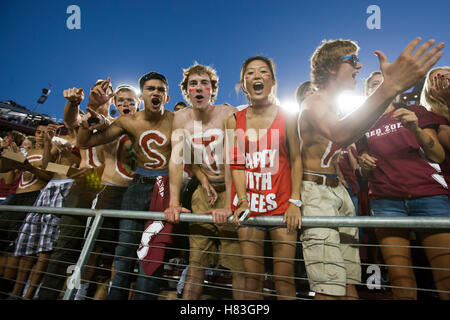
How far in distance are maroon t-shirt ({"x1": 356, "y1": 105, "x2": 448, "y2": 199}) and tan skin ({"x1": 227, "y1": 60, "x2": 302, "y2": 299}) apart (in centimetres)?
79

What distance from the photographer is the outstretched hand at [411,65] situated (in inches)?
47.6

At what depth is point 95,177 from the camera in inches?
125

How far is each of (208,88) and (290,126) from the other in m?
1.07

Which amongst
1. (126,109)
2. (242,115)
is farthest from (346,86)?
(126,109)

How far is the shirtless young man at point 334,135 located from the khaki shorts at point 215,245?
0.63 metres

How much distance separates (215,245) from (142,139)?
1364mm

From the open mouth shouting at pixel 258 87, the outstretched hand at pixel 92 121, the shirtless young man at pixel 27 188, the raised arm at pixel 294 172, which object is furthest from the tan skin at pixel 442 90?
the shirtless young man at pixel 27 188

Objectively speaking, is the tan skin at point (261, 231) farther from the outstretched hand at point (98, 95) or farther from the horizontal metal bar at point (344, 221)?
the outstretched hand at point (98, 95)

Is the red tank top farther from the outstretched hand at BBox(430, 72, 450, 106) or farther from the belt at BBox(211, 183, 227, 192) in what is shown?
the outstretched hand at BBox(430, 72, 450, 106)

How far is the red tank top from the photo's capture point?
1.85m

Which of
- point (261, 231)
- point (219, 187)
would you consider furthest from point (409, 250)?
point (219, 187)

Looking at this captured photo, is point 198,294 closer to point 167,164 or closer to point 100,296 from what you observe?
point 167,164

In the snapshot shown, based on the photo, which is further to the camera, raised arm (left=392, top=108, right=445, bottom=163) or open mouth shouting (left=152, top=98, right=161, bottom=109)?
open mouth shouting (left=152, top=98, right=161, bottom=109)

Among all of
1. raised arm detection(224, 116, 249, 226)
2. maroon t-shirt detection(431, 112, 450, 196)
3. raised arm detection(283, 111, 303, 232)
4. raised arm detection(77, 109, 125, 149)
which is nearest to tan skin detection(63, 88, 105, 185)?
raised arm detection(77, 109, 125, 149)
